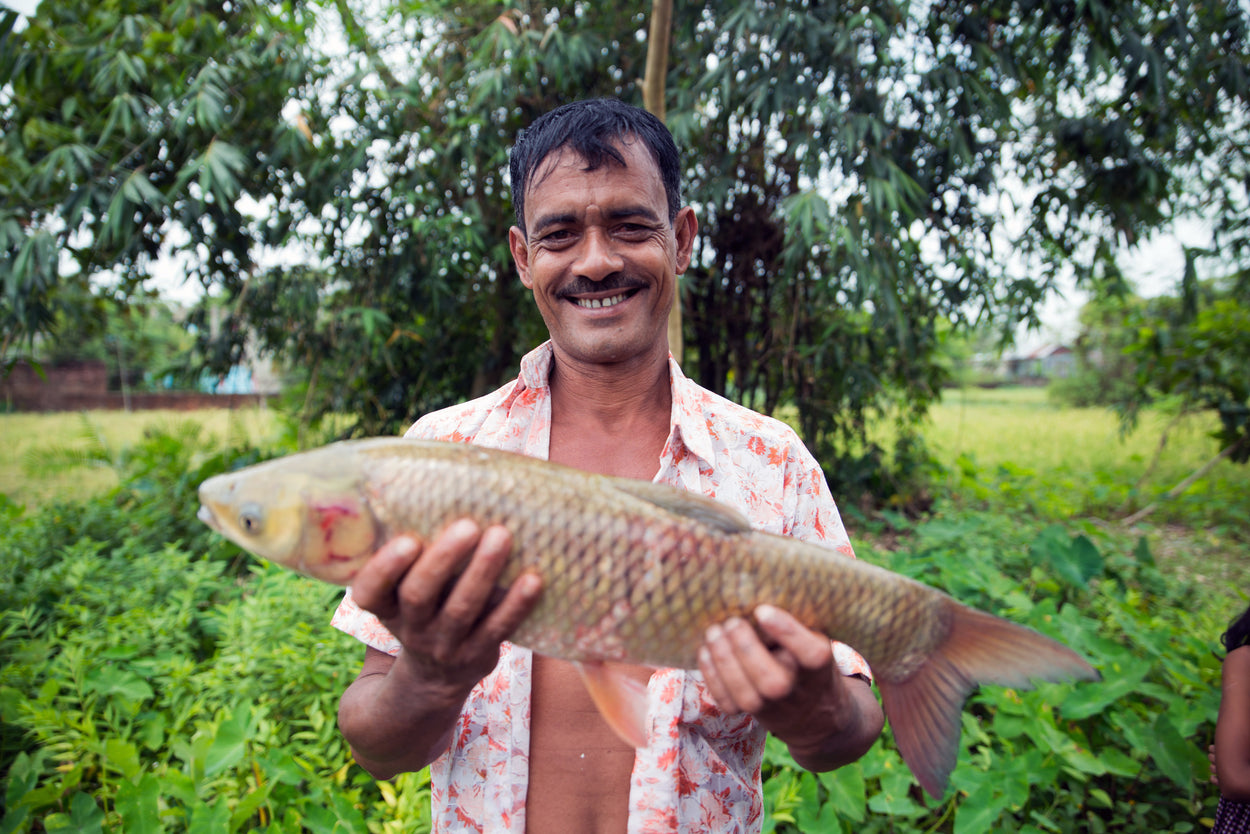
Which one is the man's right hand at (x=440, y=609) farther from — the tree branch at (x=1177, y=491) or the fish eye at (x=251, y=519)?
the tree branch at (x=1177, y=491)

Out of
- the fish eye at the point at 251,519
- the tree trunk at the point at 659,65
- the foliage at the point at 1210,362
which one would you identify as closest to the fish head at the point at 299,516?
the fish eye at the point at 251,519

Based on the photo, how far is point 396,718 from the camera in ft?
4.33

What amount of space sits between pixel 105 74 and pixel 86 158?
1.86 ft

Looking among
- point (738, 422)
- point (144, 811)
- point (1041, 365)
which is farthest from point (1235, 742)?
point (1041, 365)

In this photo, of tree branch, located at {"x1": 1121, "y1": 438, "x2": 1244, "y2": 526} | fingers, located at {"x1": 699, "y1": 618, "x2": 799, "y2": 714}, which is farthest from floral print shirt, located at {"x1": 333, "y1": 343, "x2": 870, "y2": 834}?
tree branch, located at {"x1": 1121, "y1": 438, "x2": 1244, "y2": 526}

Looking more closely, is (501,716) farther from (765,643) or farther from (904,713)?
(904,713)

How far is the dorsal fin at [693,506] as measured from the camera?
1186mm

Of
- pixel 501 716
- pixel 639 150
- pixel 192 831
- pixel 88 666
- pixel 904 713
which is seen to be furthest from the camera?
pixel 88 666

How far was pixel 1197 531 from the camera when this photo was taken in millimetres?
6789

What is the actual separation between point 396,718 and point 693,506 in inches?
27.8

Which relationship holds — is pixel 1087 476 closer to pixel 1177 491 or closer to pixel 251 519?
pixel 1177 491

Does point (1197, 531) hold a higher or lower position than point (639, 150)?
lower

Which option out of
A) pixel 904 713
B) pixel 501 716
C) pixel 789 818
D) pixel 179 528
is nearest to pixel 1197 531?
pixel 789 818

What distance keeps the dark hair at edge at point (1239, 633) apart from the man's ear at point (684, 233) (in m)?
1.99
